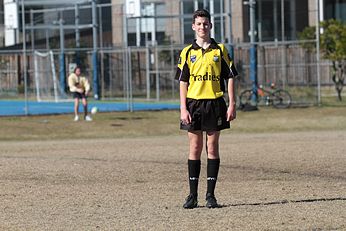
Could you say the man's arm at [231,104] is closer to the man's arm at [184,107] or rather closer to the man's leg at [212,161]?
the man's leg at [212,161]

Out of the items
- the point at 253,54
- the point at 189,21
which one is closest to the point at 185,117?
the point at 253,54

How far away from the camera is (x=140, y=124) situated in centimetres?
2995

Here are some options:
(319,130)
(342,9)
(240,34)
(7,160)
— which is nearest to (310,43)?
(240,34)

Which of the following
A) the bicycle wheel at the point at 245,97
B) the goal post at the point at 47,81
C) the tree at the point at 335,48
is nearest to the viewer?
the bicycle wheel at the point at 245,97

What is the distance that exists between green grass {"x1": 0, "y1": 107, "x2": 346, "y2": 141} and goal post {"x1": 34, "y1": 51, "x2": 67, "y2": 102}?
877cm

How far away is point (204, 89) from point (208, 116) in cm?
30

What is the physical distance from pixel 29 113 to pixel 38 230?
87.2 feet

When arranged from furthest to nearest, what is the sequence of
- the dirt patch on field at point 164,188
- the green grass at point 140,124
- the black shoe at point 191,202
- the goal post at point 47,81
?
the goal post at point 47,81
the green grass at point 140,124
the black shoe at point 191,202
the dirt patch on field at point 164,188

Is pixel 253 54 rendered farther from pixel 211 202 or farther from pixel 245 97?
pixel 211 202

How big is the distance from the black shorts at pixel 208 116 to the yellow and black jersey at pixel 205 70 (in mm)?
76

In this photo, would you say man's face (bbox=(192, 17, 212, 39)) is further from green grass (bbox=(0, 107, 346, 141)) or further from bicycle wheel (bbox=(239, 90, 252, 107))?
bicycle wheel (bbox=(239, 90, 252, 107))

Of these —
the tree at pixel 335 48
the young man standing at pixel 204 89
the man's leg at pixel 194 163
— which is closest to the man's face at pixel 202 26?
the young man standing at pixel 204 89

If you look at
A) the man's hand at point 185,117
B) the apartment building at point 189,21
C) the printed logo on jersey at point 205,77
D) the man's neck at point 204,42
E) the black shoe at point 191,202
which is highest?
the apartment building at point 189,21

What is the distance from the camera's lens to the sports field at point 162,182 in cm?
918
